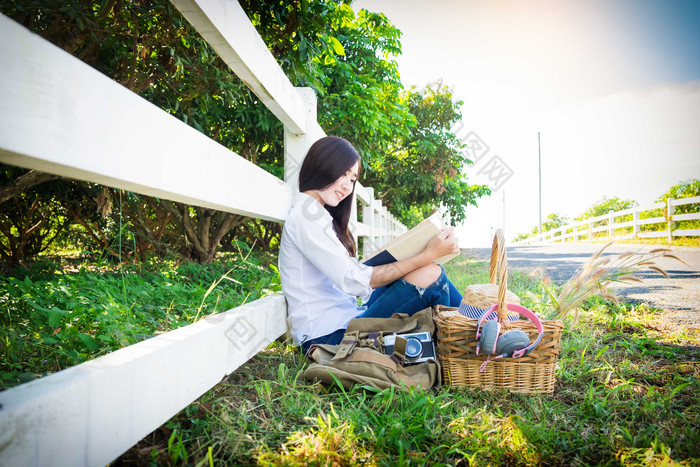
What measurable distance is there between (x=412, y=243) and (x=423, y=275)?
0.52 feet

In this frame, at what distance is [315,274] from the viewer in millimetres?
1717

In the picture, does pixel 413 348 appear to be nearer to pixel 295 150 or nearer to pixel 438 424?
pixel 438 424

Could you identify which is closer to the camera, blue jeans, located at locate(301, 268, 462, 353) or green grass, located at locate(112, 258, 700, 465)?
green grass, located at locate(112, 258, 700, 465)

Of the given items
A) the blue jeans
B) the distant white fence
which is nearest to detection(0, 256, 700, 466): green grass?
the blue jeans

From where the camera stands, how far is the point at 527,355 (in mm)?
1358

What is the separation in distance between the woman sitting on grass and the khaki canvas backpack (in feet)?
0.35

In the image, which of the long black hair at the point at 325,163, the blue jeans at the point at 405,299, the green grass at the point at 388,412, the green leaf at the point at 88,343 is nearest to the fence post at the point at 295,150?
the long black hair at the point at 325,163

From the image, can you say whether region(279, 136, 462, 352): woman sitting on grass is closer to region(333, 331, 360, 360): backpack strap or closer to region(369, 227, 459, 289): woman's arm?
region(369, 227, 459, 289): woman's arm

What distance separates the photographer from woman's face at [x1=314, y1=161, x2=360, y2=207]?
1849 millimetres

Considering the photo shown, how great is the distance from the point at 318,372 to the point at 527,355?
725 millimetres

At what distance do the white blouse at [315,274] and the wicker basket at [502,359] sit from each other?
15.2 inches

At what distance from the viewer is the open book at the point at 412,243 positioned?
5.35 ft

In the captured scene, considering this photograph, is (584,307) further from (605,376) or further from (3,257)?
(3,257)

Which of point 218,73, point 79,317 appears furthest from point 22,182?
point 79,317
